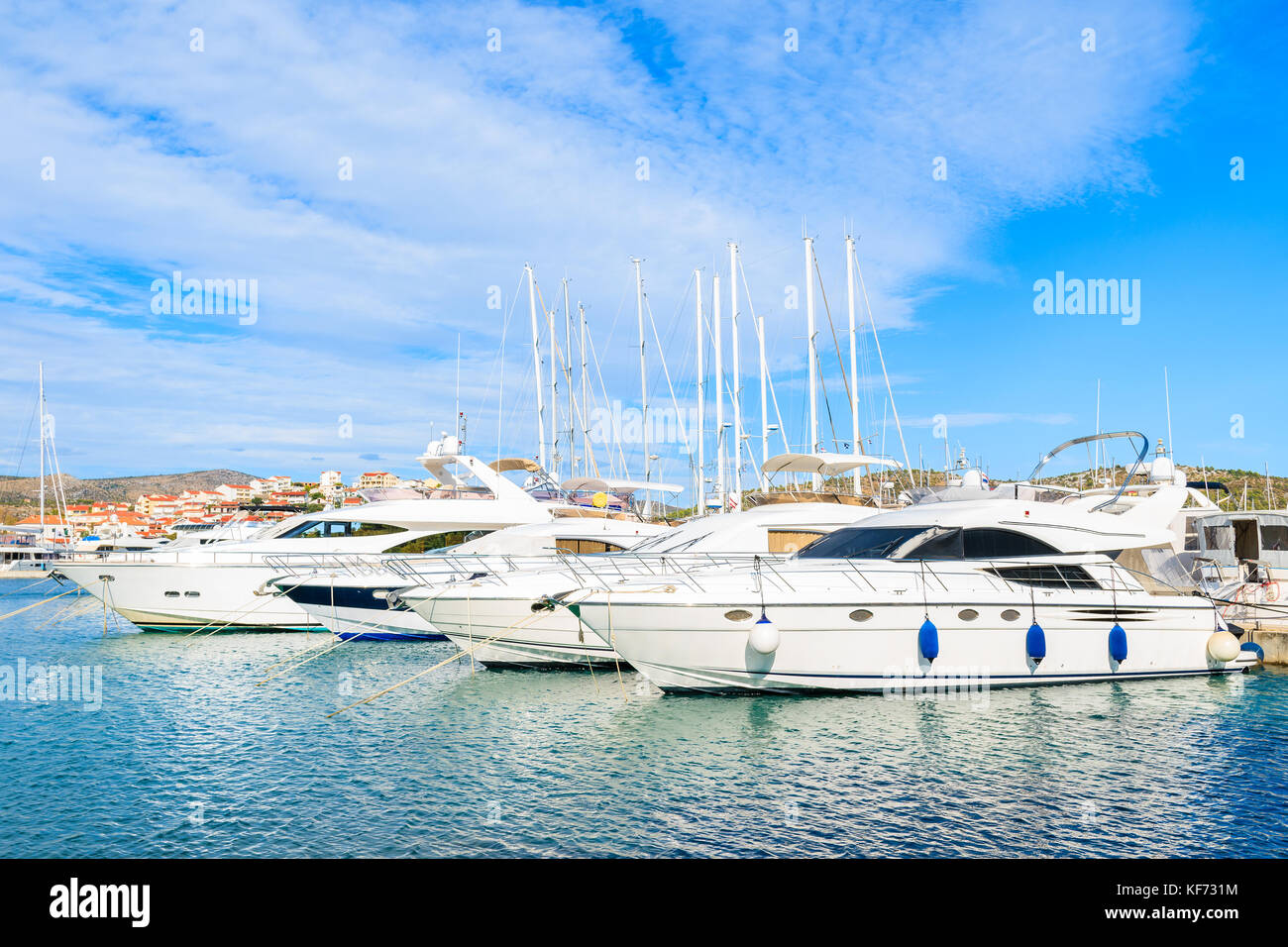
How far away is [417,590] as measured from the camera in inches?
595

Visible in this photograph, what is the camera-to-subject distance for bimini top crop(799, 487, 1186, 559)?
13914 millimetres

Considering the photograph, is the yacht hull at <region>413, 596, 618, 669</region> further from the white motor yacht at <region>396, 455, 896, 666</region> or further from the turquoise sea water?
the turquoise sea water

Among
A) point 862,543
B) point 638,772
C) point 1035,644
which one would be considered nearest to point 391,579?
point 862,543

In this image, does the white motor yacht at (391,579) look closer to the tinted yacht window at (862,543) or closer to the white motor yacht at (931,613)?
the white motor yacht at (931,613)

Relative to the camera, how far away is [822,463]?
90.3ft

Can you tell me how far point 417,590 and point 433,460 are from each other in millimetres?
11791

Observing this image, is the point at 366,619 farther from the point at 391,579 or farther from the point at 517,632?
the point at 517,632

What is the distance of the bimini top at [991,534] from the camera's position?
45.6ft

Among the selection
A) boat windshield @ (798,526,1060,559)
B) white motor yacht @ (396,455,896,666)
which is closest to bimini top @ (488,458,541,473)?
white motor yacht @ (396,455,896,666)

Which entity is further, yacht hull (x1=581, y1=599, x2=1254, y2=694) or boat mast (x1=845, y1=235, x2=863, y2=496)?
boat mast (x1=845, y1=235, x2=863, y2=496)

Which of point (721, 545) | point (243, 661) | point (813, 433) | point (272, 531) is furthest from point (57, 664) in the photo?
point (813, 433)

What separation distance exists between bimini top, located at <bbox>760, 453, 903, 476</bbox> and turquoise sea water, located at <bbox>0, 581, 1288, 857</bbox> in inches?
544

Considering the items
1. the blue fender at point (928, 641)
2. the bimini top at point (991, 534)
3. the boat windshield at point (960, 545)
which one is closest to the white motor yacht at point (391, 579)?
the bimini top at point (991, 534)

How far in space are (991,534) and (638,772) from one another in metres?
7.40
